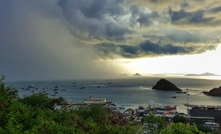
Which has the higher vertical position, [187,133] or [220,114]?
[187,133]

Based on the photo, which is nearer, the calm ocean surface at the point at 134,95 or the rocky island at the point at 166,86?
the calm ocean surface at the point at 134,95

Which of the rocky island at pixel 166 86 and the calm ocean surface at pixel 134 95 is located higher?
the rocky island at pixel 166 86

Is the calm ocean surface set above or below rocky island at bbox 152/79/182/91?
below

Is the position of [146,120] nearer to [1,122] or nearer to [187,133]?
[187,133]

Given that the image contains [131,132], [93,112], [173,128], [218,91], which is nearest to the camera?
[173,128]

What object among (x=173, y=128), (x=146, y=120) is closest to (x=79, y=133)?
(x=173, y=128)

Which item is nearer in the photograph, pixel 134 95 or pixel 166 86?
pixel 134 95

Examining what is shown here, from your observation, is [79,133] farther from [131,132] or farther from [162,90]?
[162,90]

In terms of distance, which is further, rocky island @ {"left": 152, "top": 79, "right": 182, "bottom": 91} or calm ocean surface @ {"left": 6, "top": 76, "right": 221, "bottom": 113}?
rocky island @ {"left": 152, "top": 79, "right": 182, "bottom": 91}

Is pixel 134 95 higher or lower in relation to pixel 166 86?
lower

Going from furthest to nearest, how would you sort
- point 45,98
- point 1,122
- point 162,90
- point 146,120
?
point 162,90
point 45,98
point 146,120
point 1,122

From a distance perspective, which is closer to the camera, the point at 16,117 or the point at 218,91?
the point at 16,117
